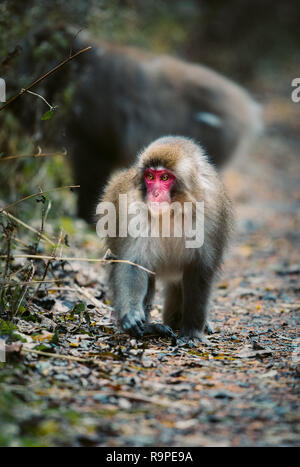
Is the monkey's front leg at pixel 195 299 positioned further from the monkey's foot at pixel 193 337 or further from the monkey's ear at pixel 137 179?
the monkey's ear at pixel 137 179

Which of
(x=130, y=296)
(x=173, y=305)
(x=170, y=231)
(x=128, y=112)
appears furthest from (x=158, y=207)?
(x=128, y=112)

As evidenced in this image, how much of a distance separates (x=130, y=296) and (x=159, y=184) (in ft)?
2.40

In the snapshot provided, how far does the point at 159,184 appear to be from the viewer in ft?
12.5

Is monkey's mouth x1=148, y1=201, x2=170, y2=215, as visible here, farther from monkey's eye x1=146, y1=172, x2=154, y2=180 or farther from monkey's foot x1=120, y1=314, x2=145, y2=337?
monkey's foot x1=120, y1=314, x2=145, y2=337

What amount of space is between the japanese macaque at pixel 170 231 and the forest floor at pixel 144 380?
8.7 inches

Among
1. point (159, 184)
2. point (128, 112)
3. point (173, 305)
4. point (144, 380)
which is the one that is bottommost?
point (144, 380)

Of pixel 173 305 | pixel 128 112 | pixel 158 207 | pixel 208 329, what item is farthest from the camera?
pixel 128 112

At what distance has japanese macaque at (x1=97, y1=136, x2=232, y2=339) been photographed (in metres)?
3.84

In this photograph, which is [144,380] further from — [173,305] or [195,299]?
[173,305]

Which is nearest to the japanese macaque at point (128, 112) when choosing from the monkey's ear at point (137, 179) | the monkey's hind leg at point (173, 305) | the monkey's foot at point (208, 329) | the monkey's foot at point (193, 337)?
the monkey's hind leg at point (173, 305)

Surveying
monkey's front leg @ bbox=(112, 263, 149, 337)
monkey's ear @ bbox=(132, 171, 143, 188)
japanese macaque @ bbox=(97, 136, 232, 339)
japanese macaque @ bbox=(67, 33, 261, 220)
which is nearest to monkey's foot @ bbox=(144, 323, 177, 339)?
japanese macaque @ bbox=(97, 136, 232, 339)

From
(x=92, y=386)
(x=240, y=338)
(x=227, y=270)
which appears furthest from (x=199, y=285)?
(x=227, y=270)

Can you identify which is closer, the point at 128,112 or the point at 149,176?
the point at 149,176

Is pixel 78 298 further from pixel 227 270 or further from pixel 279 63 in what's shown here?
pixel 279 63
